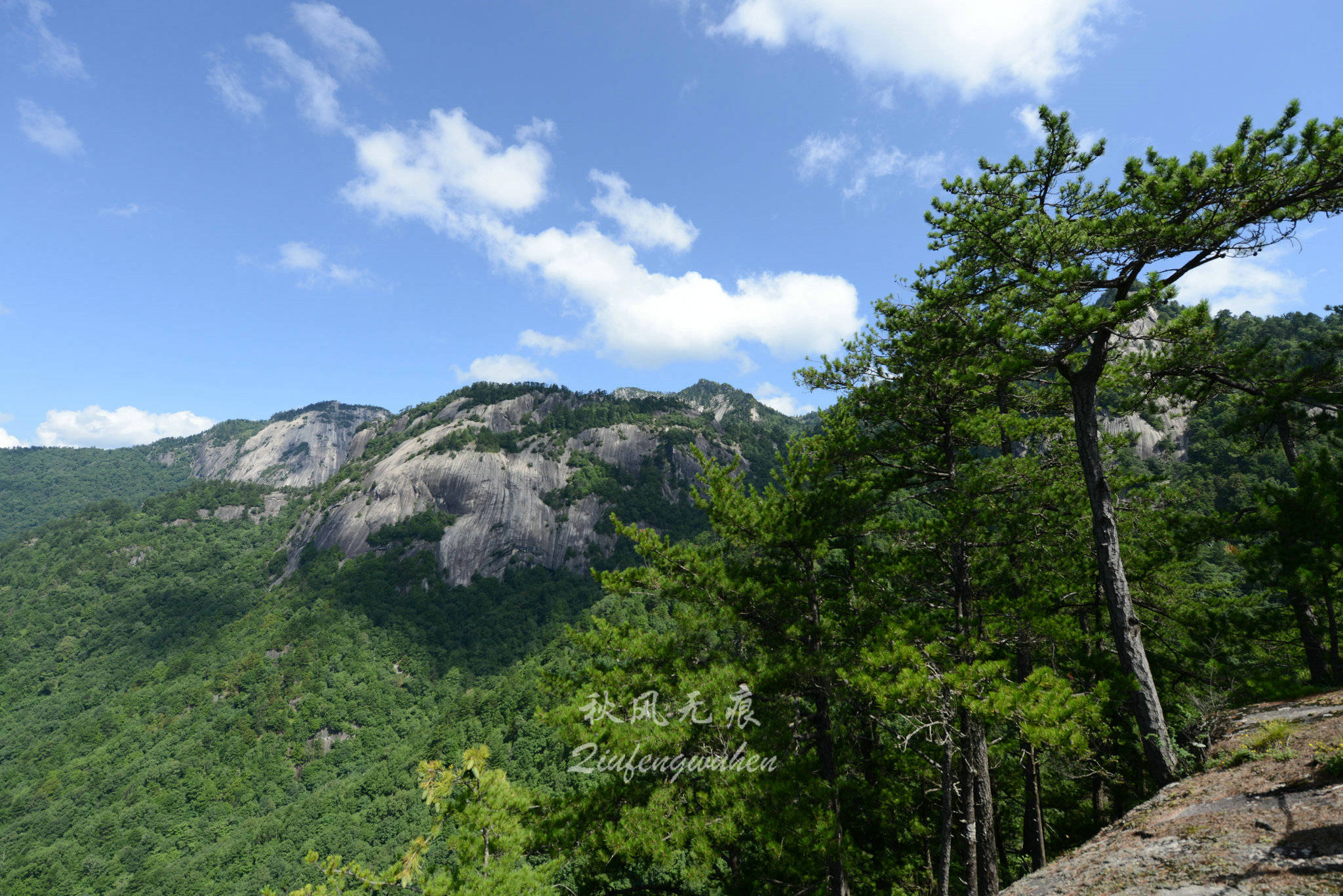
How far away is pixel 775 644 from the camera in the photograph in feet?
35.2

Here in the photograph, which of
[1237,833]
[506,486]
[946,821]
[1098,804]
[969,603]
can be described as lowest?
[1098,804]

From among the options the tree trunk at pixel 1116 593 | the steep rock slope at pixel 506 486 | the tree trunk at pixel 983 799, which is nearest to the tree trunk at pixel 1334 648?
the tree trunk at pixel 1116 593

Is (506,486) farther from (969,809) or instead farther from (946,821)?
(969,809)

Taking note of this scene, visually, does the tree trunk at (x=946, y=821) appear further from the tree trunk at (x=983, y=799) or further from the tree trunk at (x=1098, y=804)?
the tree trunk at (x=1098, y=804)

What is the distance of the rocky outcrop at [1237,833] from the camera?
396cm

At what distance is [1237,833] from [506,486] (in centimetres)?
11539

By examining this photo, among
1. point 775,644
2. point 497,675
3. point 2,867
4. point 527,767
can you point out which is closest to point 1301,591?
point 775,644

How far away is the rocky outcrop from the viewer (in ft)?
13.0

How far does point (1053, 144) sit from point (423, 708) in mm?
109734

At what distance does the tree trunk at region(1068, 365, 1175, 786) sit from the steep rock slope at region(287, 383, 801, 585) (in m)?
80.4

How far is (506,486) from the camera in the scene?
111 m

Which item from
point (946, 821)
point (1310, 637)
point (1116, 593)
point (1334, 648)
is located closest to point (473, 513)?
point (946, 821)

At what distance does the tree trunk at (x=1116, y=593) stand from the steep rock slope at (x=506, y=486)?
80360 millimetres

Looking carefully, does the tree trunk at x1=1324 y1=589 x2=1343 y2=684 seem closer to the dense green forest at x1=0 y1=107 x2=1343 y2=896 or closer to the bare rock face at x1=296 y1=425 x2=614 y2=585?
the dense green forest at x1=0 y1=107 x2=1343 y2=896
